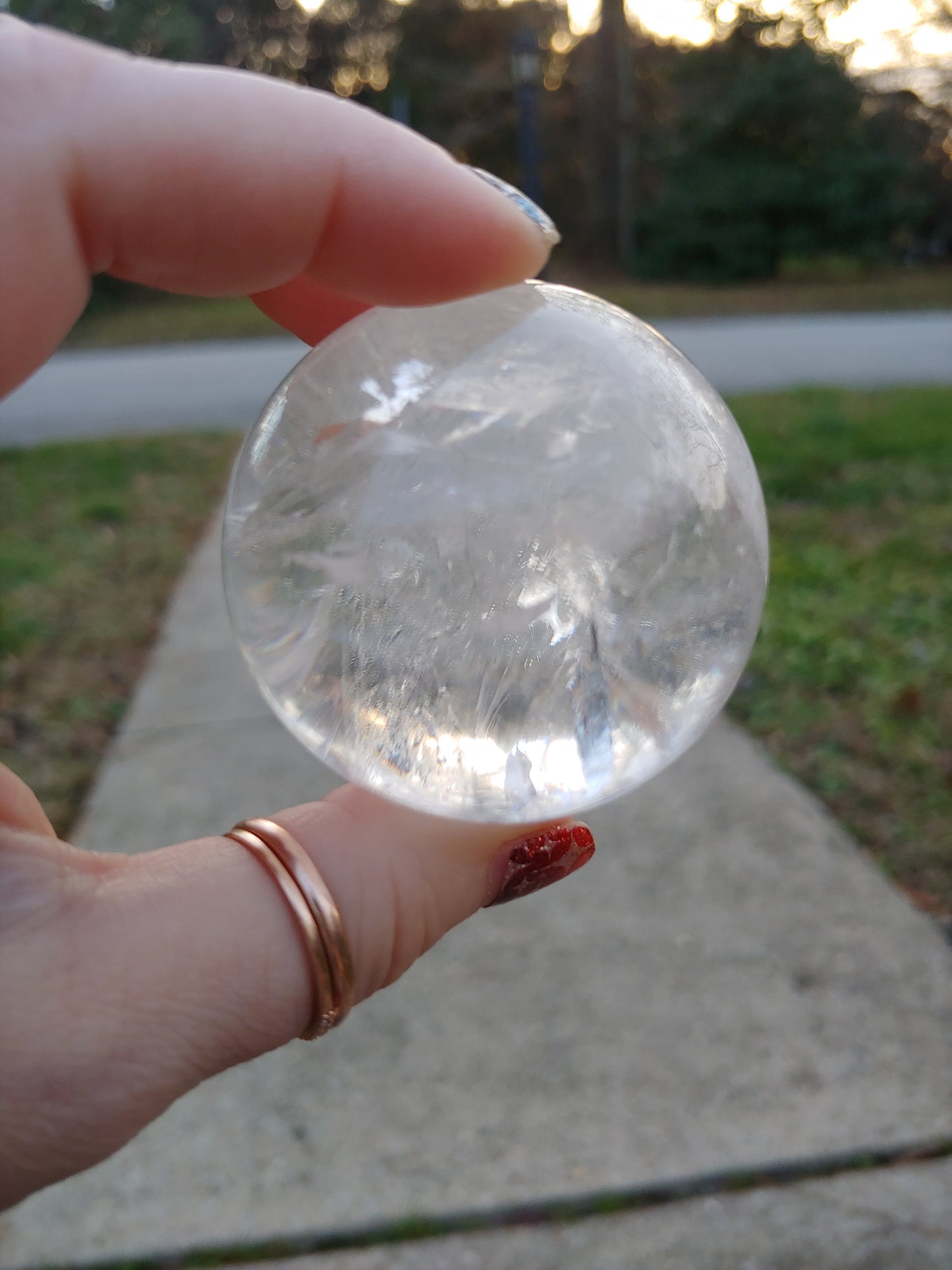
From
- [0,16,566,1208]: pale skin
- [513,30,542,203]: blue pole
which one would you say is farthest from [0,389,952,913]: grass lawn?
[513,30,542,203]: blue pole

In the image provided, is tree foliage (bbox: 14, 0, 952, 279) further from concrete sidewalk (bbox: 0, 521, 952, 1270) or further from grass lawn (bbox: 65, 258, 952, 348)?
concrete sidewalk (bbox: 0, 521, 952, 1270)

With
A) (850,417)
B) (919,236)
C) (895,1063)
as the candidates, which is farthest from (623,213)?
(895,1063)

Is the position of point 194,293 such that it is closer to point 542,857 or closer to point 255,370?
point 542,857

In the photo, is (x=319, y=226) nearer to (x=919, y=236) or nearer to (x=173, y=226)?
(x=173, y=226)

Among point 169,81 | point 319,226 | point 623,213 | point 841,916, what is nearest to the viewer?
point 169,81

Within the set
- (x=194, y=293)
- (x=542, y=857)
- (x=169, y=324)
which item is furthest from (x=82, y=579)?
(x=169, y=324)
